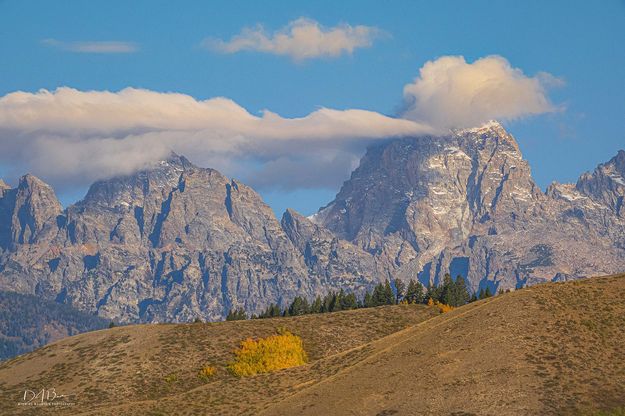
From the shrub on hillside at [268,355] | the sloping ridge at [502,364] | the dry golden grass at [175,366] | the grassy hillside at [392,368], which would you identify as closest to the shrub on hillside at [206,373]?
the dry golden grass at [175,366]

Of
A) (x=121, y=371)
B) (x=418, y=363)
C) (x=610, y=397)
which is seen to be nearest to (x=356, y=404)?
(x=418, y=363)

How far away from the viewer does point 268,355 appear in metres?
170

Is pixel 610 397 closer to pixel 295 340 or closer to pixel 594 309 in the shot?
pixel 594 309

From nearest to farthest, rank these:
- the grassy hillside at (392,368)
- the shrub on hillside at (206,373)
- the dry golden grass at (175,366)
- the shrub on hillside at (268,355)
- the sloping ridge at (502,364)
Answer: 1. the sloping ridge at (502,364)
2. the grassy hillside at (392,368)
3. the dry golden grass at (175,366)
4. the shrub on hillside at (206,373)
5. the shrub on hillside at (268,355)

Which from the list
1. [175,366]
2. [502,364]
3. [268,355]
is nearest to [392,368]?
[502,364]

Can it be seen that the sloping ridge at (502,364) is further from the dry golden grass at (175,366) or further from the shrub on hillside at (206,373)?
the shrub on hillside at (206,373)

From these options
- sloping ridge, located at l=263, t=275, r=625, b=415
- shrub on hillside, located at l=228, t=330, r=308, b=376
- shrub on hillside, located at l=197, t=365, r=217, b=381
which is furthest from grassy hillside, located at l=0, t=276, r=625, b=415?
shrub on hillside, located at l=228, t=330, r=308, b=376

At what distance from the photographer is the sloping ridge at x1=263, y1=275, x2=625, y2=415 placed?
12138cm

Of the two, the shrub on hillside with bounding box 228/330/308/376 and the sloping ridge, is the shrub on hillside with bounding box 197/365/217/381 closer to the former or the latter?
the shrub on hillside with bounding box 228/330/308/376

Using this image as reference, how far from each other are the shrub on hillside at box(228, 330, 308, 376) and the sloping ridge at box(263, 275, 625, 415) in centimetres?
1616

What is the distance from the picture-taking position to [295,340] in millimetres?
179125

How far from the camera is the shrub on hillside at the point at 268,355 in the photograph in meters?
165

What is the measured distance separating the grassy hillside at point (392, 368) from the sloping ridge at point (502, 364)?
0.21m

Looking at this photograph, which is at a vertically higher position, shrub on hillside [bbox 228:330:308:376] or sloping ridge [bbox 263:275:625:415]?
shrub on hillside [bbox 228:330:308:376]
